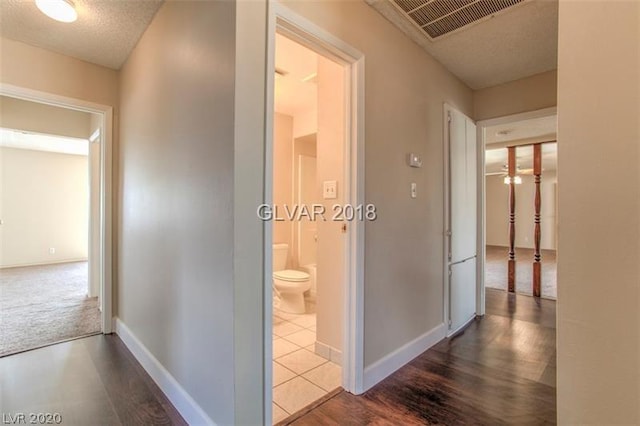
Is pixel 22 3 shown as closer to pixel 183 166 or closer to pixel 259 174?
pixel 183 166

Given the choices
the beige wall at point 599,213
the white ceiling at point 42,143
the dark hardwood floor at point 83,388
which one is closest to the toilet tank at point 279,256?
the dark hardwood floor at point 83,388

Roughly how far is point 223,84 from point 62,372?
7.66 feet

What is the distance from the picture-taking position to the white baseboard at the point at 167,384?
1548 mm

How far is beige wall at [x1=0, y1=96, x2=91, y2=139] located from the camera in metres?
3.30

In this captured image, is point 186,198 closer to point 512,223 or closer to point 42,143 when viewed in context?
point 512,223

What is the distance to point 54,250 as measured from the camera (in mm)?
6445

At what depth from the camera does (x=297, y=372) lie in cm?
213

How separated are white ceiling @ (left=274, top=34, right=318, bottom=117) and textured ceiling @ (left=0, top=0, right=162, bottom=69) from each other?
3.04 feet

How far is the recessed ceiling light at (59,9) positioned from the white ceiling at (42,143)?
3681 mm

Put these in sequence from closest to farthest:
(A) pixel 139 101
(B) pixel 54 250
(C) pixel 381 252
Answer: (C) pixel 381 252
(A) pixel 139 101
(B) pixel 54 250

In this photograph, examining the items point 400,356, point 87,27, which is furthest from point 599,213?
point 87,27

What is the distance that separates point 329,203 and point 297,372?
1233mm

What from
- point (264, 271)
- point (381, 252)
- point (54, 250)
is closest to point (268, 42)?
point (264, 271)

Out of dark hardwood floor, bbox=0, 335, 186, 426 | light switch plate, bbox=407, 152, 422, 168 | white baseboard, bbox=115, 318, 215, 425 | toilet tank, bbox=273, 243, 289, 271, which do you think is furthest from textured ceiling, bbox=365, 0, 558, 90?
dark hardwood floor, bbox=0, 335, 186, 426
